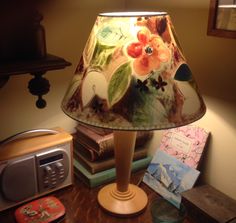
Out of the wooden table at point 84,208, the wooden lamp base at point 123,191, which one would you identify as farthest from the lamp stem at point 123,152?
the wooden table at point 84,208

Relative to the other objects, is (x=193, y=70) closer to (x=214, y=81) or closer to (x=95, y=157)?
(x=214, y=81)

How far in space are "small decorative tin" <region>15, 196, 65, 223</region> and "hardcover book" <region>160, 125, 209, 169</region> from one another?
1.31 ft

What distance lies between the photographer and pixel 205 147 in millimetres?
952

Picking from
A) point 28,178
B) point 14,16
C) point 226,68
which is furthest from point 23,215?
point 226,68

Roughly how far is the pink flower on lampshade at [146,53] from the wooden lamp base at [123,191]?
22cm

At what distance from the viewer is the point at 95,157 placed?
1024mm

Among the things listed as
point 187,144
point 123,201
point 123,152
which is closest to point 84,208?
point 123,201

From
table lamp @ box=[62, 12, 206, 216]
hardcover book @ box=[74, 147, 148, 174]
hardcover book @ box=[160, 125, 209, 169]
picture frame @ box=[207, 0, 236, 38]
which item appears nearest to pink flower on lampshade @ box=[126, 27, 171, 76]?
table lamp @ box=[62, 12, 206, 216]

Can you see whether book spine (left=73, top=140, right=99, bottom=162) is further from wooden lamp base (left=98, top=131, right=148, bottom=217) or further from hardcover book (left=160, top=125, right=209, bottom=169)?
hardcover book (left=160, top=125, right=209, bottom=169)

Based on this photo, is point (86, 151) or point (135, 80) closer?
point (135, 80)

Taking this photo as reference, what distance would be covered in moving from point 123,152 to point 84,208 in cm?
23

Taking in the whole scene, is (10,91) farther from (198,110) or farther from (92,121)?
(198,110)

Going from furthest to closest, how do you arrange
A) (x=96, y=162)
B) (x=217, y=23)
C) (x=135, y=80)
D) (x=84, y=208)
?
(x=96, y=162) < (x=84, y=208) < (x=217, y=23) < (x=135, y=80)

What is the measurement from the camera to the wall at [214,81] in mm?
854
